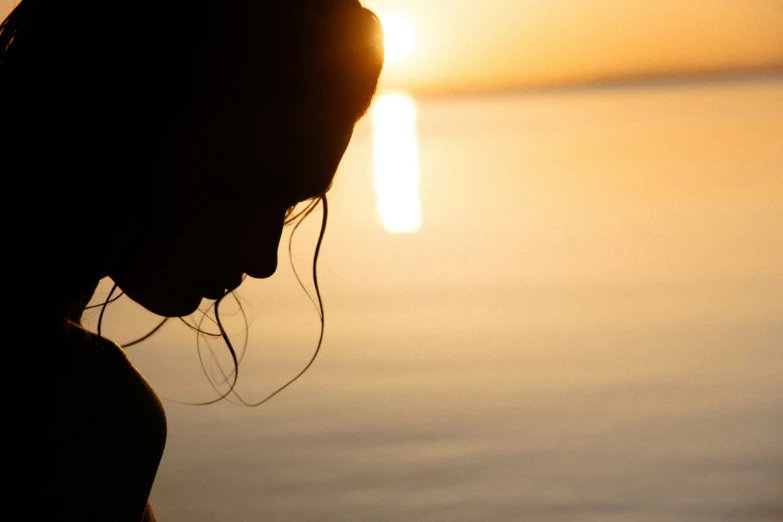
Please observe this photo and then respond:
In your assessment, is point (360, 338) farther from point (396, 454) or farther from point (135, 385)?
point (135, 385)

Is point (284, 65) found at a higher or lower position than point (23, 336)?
higher

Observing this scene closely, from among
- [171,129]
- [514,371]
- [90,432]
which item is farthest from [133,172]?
[514,371]

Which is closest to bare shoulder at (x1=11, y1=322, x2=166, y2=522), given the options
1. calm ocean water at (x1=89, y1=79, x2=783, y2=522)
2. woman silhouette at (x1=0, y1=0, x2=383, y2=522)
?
woman silhouette at (x1=0, y1=0, x2=383, y2=522)

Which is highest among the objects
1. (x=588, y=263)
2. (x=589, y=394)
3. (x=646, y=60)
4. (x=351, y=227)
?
(x=646, y=60)

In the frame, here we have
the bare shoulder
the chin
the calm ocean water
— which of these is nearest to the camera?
the bare shoulder

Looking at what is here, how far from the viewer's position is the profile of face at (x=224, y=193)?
2.13ft

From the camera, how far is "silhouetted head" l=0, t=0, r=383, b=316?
0.59 m

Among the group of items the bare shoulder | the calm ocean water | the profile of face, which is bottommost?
the bare shoulder

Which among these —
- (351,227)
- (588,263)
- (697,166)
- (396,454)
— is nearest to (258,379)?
(396,454)

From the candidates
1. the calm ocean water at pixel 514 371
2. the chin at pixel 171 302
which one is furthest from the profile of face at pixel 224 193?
the calm ocean water at pixel 514 371

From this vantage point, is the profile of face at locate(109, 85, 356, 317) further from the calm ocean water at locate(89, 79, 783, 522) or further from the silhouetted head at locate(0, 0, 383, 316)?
the calm ocean water at locate(89, 79, 783, 522)

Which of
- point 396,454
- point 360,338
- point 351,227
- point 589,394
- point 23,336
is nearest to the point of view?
point 23,336

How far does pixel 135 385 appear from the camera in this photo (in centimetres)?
67

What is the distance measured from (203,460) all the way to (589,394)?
794mm
